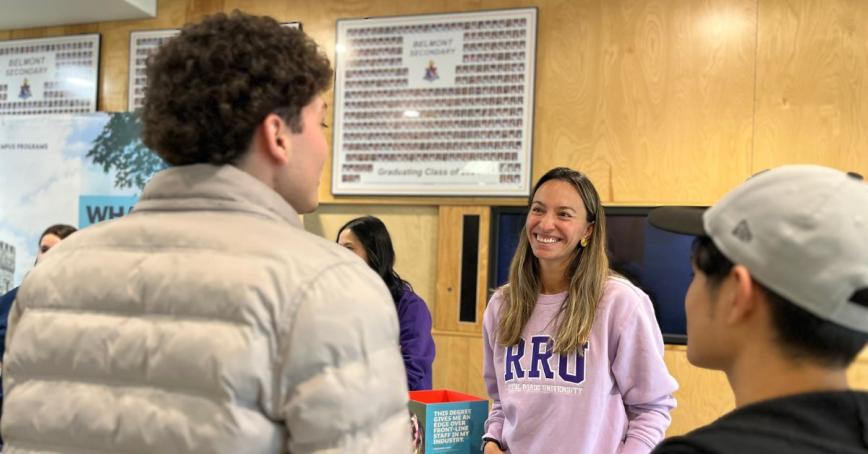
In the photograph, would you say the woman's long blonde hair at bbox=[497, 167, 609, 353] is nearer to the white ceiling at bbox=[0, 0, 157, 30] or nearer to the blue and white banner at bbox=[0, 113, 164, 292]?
the blue and white banner at bbox=[0, 113, 164, 292]

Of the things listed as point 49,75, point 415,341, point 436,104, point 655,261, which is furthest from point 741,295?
point 49,75

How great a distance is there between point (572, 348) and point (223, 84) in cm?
124

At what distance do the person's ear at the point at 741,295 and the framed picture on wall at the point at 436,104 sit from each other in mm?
2522

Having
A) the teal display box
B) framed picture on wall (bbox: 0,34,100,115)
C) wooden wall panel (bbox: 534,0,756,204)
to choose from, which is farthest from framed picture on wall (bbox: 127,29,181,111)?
the teal display box

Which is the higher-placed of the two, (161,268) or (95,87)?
(95,87)

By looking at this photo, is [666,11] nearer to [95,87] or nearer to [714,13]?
[714,13]

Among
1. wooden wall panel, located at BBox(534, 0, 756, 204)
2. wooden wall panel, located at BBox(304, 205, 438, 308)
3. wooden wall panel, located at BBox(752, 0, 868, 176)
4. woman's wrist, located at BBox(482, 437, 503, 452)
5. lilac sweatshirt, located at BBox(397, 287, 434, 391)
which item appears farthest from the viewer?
wooden wall panel, located at BBox(304, 205, 438, 308)

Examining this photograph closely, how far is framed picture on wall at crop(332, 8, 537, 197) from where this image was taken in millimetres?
3480

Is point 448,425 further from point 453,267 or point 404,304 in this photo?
point 453,267

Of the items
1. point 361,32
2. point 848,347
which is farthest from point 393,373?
point 361,32

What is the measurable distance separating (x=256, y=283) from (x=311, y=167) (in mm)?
224

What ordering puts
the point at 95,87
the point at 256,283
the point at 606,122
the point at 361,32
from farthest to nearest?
the point at 95,87, the point at 361,32, the point at 606,122, the point at 256,283

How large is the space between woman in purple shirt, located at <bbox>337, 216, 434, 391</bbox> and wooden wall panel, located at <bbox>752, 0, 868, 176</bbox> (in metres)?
1.60

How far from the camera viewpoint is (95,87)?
415 centimetres
